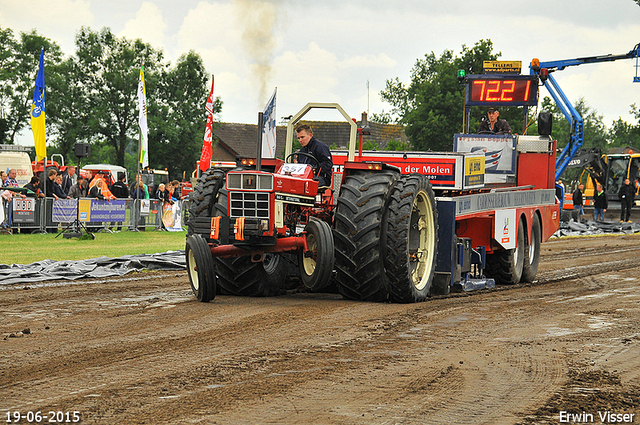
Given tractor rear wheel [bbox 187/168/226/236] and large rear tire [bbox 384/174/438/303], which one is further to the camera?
tractor rear wheel [bbox 187/168/226/236]

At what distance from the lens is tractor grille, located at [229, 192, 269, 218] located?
847 cm

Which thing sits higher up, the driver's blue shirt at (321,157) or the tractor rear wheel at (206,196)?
the driver's blue shirt at (321,157)

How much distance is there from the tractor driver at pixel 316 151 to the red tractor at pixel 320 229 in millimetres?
120

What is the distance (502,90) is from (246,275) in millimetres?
7560

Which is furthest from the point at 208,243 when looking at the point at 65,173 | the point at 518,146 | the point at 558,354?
the point at 65,173

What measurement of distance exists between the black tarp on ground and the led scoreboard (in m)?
6.15

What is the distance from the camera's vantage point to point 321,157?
919 centimetres

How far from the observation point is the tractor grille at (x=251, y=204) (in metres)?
8.47

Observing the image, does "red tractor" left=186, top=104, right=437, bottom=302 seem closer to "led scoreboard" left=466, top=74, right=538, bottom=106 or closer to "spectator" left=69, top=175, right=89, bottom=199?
"led scoreboard" left=466, top=74, right=538, bottom=106

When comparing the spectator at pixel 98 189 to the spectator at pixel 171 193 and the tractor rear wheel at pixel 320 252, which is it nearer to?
the spectator at pixel 171 193

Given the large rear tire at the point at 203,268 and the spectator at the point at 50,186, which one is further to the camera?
the spectator at the point at 50,186

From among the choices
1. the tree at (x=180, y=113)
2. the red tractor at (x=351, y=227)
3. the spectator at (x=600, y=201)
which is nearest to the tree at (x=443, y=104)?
the tree at (x=180, y=113)

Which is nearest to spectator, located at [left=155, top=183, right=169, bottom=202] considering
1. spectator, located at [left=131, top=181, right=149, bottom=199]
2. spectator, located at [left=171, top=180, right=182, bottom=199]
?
spectator, located at [left=171, top=180, right=182, bottom=199]

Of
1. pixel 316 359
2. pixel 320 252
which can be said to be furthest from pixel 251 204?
pixel 316 359
